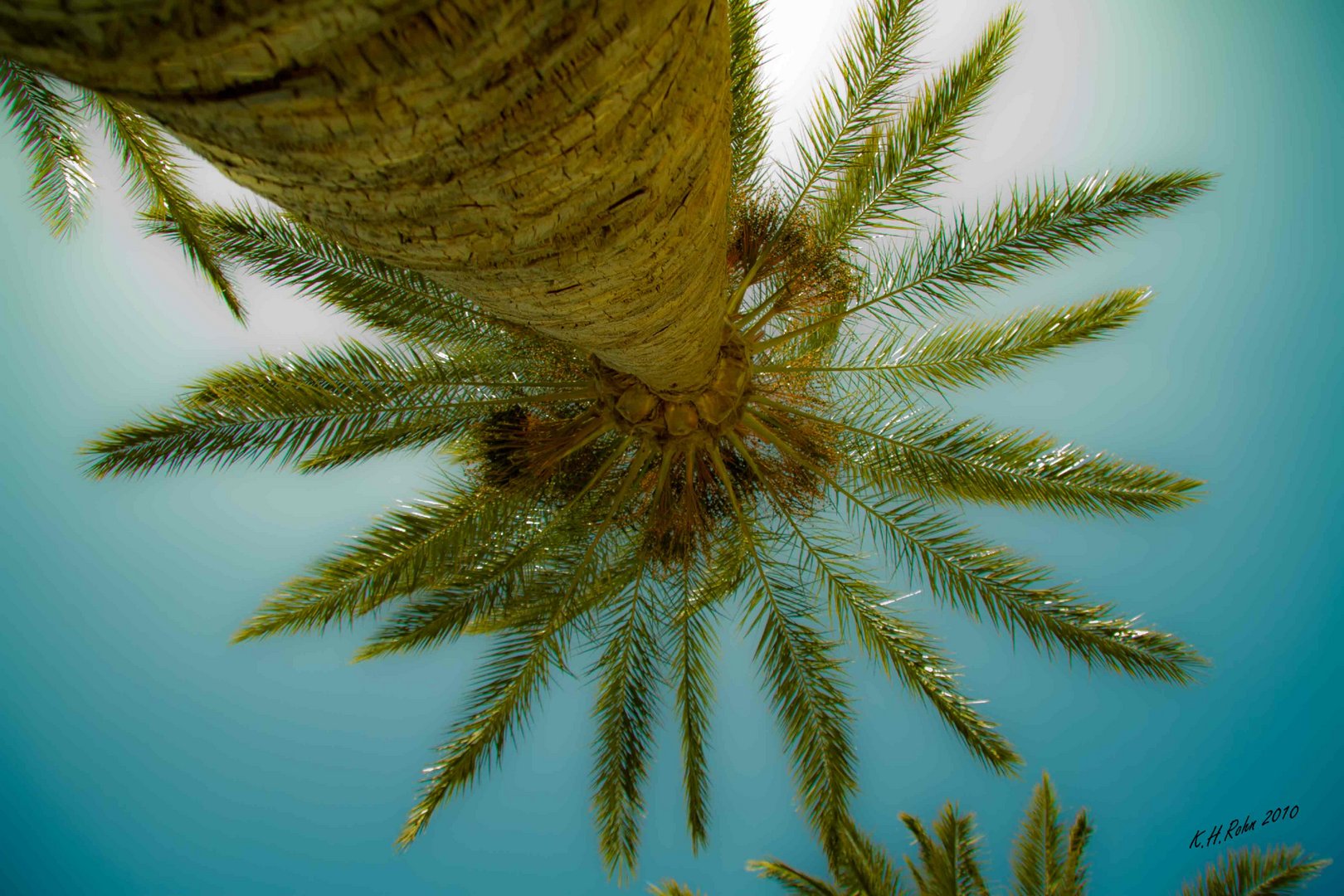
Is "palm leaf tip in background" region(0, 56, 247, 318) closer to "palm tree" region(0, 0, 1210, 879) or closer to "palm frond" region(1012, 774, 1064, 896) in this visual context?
"palm tree" region(0, 0, 1210, 879)

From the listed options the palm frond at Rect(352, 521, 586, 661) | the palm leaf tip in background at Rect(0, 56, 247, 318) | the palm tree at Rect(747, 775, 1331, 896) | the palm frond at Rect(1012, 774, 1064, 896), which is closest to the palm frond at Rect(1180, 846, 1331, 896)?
the palm tree at Rect(747, 775, 1331, 896)

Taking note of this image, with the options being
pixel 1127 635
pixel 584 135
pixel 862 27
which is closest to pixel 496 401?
pixel 862 27

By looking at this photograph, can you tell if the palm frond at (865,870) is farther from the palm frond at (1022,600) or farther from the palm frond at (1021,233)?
the palm frond at (1021,233)

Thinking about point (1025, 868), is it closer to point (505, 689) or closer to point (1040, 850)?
point (1040, 850)

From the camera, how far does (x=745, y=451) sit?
5.54m

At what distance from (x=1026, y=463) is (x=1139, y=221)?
81.0 inches

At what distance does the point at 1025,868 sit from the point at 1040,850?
24 cm

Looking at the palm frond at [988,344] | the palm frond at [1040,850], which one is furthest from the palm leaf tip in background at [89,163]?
the palm frond at [1040,850]

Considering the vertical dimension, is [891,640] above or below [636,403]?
below

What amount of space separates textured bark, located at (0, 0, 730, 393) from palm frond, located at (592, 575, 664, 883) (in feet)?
14.5

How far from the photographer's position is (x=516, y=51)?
930 mm

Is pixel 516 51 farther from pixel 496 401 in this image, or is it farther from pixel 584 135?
pixel 496 401

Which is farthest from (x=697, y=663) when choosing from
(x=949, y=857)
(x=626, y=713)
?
(x=949, y=857)

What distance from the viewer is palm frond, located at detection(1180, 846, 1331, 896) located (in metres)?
6.18
